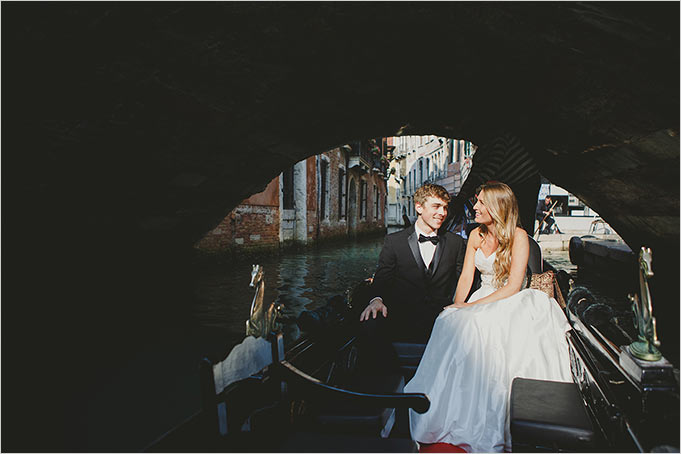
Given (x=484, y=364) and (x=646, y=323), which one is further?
(x=484, y=364)

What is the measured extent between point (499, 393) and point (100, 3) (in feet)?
9.02

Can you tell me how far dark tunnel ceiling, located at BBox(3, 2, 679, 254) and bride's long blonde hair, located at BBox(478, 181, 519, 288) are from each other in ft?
3.35

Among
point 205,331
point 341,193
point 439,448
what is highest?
point 341,193

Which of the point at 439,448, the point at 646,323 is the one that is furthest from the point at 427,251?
the point at 646,323

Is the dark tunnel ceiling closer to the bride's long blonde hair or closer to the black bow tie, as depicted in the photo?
the bride's long blonde hair

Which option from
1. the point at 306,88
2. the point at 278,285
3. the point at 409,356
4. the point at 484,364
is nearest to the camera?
the point at 484,364

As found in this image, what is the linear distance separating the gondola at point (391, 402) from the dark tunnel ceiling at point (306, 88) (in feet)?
5.38

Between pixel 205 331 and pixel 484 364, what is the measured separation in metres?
3.07

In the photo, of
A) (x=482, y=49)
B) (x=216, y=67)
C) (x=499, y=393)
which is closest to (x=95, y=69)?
(x=216, y=67)

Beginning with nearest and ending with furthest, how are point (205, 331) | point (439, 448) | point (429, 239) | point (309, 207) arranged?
point (439, 448), point (429, 239), point (205, 331), point (309, 207)

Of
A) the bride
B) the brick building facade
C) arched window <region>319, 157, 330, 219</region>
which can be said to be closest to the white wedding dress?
the bride

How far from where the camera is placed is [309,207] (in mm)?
12078

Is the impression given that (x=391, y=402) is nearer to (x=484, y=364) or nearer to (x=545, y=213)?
(x=484, y=364)

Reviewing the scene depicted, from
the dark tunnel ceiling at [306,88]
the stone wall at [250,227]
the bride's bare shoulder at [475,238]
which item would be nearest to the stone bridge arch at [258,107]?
the dark tunnel ceiling at [306,88]
